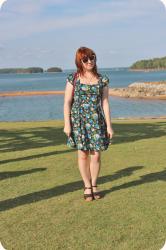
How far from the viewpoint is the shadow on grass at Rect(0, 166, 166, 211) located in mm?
5428

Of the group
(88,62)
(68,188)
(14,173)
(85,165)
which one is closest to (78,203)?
(85,165)

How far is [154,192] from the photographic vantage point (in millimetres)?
5656

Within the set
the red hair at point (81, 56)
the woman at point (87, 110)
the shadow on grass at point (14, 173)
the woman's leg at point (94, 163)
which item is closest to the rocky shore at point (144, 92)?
the shadow on grass at point (14, 173)

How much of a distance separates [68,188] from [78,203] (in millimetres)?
733

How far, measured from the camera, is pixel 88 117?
532cm

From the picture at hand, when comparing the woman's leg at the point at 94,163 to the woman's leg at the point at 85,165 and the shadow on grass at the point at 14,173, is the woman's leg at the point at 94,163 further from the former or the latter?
the shadow on grass at the point at 14,173

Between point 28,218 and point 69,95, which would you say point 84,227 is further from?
point 69,95

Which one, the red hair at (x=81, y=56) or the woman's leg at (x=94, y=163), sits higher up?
the red hair at (x=81, y=56)

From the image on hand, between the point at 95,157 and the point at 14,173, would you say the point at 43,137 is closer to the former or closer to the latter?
the point at 14,173

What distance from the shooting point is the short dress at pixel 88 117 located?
207 inches

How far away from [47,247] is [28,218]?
80 centimetres

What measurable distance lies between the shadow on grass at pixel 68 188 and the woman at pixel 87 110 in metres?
0.52

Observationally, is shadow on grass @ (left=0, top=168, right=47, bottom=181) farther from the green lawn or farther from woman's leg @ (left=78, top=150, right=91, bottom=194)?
woman's leg @ (left=78, top=150, right=91, bottom=194)

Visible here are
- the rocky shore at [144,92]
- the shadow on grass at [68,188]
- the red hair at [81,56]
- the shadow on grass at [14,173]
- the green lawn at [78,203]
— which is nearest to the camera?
the green lawn at [78,203]
